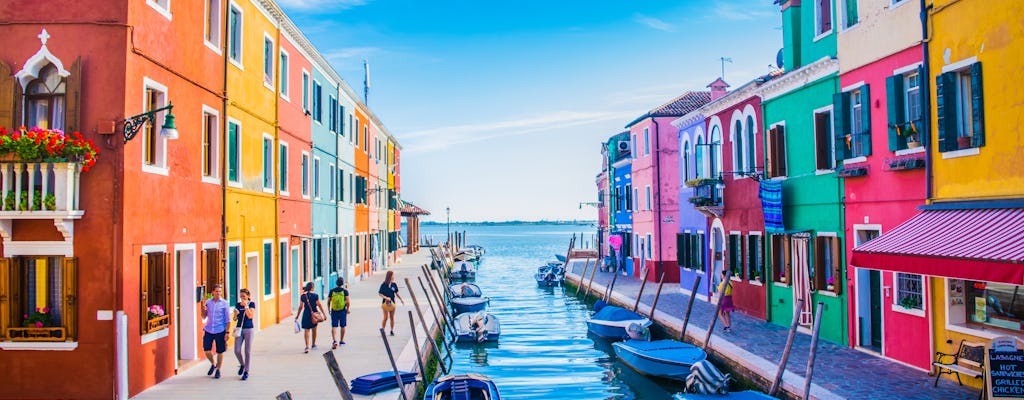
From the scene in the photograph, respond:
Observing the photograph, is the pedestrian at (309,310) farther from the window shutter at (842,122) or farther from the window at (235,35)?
the window shutter at (842,122)

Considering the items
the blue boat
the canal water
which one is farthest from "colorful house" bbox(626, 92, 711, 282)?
the blue boat

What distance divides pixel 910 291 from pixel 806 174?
453 centimetres

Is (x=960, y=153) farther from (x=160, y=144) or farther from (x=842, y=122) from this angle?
(x=160, y=144)

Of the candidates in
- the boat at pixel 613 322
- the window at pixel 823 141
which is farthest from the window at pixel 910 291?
the boat at pixel 613 322

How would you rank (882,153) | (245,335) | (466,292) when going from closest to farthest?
(245,335) → (882,153) → (466,292)

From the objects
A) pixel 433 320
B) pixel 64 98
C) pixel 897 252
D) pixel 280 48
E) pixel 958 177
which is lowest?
pixel 433 320

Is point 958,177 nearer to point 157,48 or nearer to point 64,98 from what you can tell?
point 157,48

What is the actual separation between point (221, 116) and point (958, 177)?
46.4ft

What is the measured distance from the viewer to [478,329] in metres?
23.7

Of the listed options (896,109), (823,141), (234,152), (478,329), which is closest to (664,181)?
(478,329)

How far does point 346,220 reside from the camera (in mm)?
33375

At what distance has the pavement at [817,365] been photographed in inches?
475

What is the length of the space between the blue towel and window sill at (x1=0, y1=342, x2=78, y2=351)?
1510cm

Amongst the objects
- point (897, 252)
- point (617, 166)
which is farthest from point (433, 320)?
point (617, 166)
